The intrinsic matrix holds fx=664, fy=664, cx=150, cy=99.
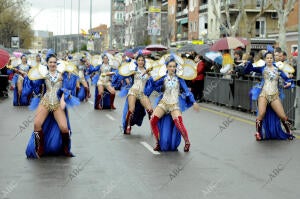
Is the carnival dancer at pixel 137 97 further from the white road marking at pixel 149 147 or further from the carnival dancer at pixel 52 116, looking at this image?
the carnival dancer at pixel 52 116

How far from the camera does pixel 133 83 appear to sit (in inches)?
606

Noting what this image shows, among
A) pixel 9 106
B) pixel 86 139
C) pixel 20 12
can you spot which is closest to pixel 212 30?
pixel 20 12

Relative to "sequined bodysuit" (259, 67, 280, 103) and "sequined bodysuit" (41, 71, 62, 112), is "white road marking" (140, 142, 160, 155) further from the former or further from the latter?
"sequined bodysuit" (259, 67, 280, 103)

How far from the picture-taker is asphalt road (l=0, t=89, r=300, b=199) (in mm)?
8445

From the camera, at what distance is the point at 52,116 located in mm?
11172

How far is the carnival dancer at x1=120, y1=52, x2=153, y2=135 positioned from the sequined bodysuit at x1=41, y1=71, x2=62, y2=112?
3850mm

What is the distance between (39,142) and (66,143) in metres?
0.47

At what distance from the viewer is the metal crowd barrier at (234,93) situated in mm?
16859

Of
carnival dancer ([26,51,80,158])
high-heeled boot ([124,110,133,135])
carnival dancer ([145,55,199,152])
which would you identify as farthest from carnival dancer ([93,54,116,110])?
carnival dancer ([26,51,80,158])

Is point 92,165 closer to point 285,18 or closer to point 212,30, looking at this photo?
point 285,18

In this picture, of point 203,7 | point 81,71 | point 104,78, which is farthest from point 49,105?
point 203,7

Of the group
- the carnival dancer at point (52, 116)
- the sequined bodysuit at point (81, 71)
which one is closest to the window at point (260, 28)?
the sequined bodysuit at point (81, 71)

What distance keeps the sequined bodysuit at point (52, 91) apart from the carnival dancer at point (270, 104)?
15.0 feet

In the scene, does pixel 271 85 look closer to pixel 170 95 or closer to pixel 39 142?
pixel 170 95
